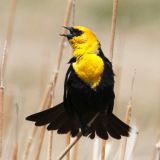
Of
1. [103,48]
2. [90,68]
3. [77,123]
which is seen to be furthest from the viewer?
[103,48]

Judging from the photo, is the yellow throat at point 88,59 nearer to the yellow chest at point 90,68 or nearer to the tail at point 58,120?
the yellow chest at point 90,68

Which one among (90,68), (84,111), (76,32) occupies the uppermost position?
(76,32)

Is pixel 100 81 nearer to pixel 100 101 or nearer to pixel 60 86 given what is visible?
pixel 100 101

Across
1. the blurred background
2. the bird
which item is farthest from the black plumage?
the blurred background

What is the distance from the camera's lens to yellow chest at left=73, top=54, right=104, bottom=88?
2.90 m

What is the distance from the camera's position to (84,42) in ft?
9.59

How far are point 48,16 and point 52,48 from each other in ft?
4.83

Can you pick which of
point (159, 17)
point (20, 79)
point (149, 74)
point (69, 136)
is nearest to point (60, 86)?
point (20, 79)

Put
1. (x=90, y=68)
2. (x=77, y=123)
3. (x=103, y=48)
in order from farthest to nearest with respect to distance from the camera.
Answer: (x=103, y=48) → (x=77, y=123) → (x=90, y=68)

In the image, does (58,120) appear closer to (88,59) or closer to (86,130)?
(86,130)

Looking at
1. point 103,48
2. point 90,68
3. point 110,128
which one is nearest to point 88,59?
point 90,68

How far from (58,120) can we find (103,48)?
4.76 meters

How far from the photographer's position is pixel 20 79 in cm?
683

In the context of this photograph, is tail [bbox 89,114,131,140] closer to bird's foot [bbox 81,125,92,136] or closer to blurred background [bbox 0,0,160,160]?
bird's foot [bbox 81,125,92,136]
